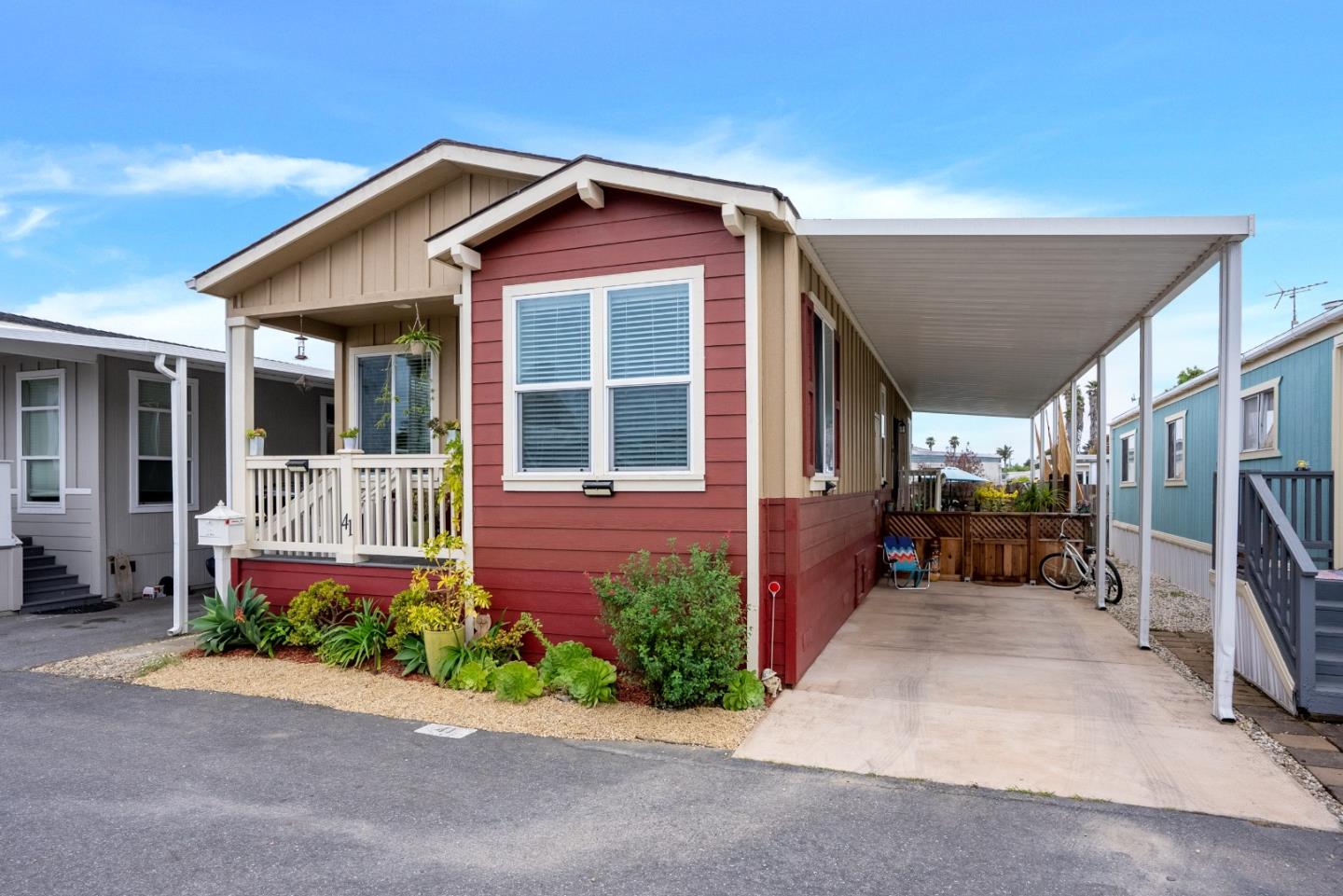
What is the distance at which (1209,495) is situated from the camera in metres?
9.95

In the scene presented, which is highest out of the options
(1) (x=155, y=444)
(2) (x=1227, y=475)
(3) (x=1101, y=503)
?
(1) (x=155, y=444)

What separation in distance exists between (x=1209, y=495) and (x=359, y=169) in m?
19.0

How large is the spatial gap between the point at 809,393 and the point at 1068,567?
6797 mm

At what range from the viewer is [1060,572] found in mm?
10812

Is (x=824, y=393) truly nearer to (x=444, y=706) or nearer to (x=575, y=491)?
(x=575, y=491)

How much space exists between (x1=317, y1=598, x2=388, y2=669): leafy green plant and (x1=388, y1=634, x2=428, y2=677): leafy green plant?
264 millimetres

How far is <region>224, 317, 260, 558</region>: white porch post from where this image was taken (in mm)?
7348

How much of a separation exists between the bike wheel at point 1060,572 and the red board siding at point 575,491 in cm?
719

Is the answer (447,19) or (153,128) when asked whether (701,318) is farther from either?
(153,128)

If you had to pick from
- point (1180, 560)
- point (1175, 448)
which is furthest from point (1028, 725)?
point (1175, 448)

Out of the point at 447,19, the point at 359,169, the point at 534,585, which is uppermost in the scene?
the point at 359,169

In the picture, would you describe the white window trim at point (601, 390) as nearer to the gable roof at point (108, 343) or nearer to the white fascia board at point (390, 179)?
the white fascia board at point (390, 179)

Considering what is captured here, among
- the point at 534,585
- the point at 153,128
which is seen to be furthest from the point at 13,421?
the point at 534,585

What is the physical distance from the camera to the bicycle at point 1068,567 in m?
10.4
